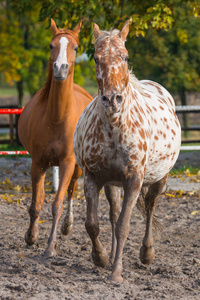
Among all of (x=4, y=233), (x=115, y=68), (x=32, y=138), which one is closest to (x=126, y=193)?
(x=115, y=68)

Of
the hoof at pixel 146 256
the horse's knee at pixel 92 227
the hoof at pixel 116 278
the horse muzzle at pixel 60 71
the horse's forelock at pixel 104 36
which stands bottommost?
the hoof at pixel 146 256

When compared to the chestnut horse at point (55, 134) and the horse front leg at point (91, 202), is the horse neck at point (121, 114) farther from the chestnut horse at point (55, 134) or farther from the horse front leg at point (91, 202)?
the chestnut horse at point (55, 134)

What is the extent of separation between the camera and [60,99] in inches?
207

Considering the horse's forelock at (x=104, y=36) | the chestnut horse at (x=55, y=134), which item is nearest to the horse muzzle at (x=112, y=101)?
the horse's forelock at (x=104, y=36)

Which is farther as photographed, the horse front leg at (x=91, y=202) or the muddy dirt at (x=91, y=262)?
the horse front leg at (x=91, y=202)

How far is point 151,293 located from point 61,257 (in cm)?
136

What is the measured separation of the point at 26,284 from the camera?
384 centimetres

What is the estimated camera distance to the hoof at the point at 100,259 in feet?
14.1

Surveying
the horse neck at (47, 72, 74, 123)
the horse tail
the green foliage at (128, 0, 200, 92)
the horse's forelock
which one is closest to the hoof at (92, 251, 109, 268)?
the horse tail

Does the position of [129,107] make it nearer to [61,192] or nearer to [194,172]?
[61,192]

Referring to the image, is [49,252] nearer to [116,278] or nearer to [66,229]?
[66,229]

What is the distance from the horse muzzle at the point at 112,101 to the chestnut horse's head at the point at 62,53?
1385 millimetres

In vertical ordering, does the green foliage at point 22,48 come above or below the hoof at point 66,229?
above

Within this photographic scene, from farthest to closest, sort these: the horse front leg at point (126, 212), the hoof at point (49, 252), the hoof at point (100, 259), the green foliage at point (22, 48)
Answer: the green foliage at point (22, 48), the hoof at point (49, 252), the hoof at point (100, 259), the horse front leg at point (126, 212)
